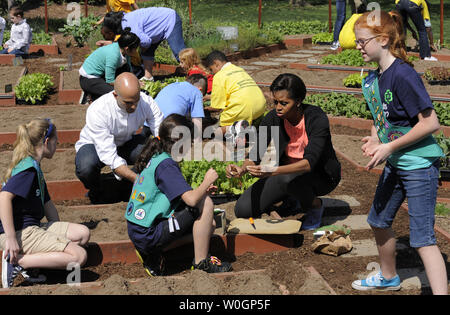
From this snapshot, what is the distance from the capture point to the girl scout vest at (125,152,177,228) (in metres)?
4.52

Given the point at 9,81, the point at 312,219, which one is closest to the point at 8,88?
the point at 9,81

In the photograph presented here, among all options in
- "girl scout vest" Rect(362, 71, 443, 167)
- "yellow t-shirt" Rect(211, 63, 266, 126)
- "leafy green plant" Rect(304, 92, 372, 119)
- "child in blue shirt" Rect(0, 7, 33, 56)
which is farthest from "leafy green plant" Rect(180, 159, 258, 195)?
"child in blue shirt" Rect(0, 7, 33, 56)

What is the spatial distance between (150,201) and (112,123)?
166cm

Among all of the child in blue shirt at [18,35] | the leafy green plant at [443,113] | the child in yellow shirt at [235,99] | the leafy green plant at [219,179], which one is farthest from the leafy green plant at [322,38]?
the leafy green plant at [219,179]

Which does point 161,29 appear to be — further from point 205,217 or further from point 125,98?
point 205,217

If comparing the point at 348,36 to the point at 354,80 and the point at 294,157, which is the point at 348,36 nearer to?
the point at 354,80

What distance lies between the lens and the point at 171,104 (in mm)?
6867

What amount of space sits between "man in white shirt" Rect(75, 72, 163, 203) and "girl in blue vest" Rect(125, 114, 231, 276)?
96 centimetres

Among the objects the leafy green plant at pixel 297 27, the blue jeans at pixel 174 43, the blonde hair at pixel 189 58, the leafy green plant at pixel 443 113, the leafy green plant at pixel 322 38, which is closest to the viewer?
the leafy green plant at pixel 443 113

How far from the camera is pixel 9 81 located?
34.2 ft

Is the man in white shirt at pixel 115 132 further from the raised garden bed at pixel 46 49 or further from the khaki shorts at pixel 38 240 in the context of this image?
the raised garden bed at pixel 46 49

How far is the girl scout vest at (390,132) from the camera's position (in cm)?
377

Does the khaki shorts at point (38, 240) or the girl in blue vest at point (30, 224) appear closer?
the girl in blue vest at point (30, 224)

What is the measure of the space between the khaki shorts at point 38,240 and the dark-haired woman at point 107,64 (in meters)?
3.61
